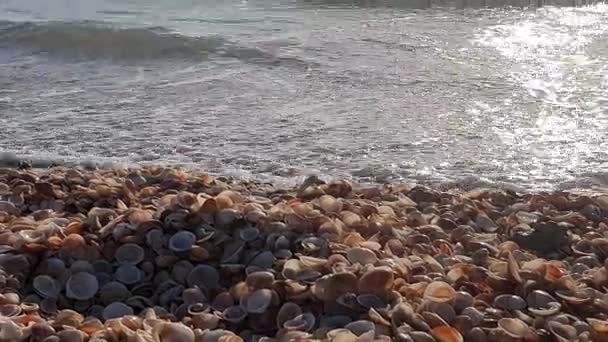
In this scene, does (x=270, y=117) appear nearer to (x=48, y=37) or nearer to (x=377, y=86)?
(x=377, y=86)

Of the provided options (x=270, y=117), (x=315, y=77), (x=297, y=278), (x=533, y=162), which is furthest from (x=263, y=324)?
(x=315, y=77)

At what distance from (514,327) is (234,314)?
2.34ft

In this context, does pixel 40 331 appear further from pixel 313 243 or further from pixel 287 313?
pixel 313 243

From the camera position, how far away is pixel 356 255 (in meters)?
2.28

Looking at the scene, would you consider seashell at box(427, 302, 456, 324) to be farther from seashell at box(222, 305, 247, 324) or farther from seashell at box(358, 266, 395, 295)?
seashell at box(222, 305, 247, 324)

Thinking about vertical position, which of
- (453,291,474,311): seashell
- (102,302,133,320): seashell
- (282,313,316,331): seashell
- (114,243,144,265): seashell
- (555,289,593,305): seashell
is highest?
(114,243,144,265): seashell

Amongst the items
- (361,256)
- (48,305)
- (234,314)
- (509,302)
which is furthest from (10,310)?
(509,302)

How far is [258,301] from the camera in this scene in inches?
82.0

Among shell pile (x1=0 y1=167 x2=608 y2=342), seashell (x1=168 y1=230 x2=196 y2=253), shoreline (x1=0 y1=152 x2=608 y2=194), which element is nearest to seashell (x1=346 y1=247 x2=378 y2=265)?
shell pile (x1=0 y1=167 x2=608 y2=342)

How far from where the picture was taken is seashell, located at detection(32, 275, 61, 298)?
2.23 m

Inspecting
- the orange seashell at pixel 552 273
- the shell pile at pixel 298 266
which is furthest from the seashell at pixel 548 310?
the orange seashell at pixel 552 273

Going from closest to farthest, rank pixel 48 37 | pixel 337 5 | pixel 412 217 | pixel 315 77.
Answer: pixel 412 217 → pixel 315 77 → pixel 48 37 → pixel 337 5

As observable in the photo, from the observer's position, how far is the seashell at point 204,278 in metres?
2.26

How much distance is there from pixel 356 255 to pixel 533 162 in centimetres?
172
